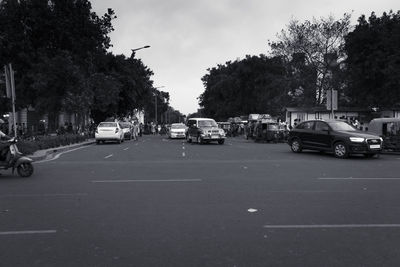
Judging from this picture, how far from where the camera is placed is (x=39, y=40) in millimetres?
39875

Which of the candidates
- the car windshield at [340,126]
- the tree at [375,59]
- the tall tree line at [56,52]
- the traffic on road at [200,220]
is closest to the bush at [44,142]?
the tall tree line at [56,52]

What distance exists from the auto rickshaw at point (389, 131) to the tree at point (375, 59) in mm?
19888

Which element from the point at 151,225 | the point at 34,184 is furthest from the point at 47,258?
the point at 34,184

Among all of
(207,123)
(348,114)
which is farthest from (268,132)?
(348,114)

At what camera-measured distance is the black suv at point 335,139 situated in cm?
1870

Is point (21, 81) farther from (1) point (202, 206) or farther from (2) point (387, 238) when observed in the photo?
(2) point (387, 238)

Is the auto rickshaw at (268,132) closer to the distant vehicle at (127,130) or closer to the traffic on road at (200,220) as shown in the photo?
the distant vehicle at (127,130)

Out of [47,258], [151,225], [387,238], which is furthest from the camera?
[151,225]

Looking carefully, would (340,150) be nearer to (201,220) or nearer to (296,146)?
(296,146)

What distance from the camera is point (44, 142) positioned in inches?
945

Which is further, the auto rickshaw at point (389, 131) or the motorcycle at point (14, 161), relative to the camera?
the auto rickshaw at point (389, 131)

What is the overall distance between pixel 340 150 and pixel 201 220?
528 inches

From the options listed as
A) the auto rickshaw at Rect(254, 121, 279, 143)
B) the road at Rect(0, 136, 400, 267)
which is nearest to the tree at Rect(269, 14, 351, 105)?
the auto rickshaw at Rect(254, 121, 279, 143)

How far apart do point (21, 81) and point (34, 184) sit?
101ft
